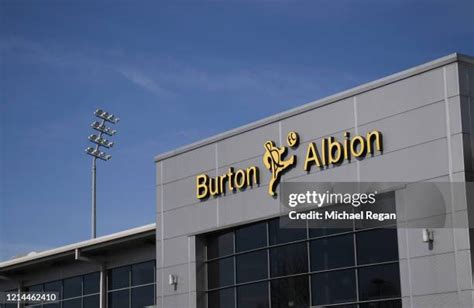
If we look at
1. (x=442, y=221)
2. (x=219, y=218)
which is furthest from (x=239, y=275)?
(x=442, y=221)

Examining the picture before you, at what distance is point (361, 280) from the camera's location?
22.7 m

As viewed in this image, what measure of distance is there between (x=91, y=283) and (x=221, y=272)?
9433mm

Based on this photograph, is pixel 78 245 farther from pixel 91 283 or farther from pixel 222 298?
pixel 222 298

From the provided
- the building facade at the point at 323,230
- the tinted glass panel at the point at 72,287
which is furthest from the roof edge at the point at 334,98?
the tinted glass panel at the point at 72,287

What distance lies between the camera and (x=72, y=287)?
117 ft

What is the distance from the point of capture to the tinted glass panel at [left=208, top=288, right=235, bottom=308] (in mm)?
26125

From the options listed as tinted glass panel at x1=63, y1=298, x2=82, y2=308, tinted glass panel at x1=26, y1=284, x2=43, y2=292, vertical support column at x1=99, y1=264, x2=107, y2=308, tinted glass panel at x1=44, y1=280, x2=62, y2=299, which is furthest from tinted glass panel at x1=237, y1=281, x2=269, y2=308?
tinted glass panel at x1=26, y1=284, x2=43, y2=292

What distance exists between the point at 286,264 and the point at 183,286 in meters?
3.90

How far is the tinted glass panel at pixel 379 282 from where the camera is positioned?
71.9ft

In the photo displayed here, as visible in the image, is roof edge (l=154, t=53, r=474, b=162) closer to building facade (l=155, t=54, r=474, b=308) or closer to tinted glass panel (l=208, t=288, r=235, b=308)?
building facade (l=155, t=54, r=474, b=308)

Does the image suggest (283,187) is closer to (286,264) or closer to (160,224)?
(286,264)

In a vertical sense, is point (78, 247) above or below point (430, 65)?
below

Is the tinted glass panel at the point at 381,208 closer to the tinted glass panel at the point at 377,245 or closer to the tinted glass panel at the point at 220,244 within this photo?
the tinted glass panel at the point at 377,245

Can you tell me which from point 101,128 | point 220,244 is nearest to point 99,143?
point 101,128
